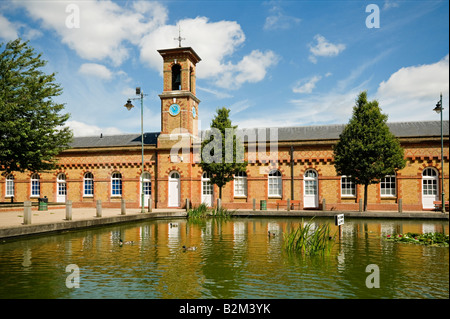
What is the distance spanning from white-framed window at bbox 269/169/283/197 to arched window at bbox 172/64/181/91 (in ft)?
35.3

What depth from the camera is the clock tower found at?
2927 cm

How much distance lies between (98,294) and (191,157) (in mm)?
22359

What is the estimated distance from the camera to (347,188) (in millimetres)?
Answer: 26656

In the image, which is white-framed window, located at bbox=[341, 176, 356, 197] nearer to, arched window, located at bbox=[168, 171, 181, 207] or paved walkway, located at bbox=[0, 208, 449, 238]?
paved walkway, located at bbox=[0, 208, 449, 238]

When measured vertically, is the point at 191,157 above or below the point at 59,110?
below

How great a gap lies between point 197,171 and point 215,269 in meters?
20.7

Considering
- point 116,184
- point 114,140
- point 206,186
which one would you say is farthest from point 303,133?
point 114,140

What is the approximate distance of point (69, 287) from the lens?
23.5 feet

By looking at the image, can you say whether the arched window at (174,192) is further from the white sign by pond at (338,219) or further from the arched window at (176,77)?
the white sign by pond at (338,219)

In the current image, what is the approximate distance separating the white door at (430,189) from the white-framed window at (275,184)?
32.8 feet

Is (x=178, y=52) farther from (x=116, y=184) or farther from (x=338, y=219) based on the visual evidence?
(x=338, y=219)

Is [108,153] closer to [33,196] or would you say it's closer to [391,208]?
[33,196]
